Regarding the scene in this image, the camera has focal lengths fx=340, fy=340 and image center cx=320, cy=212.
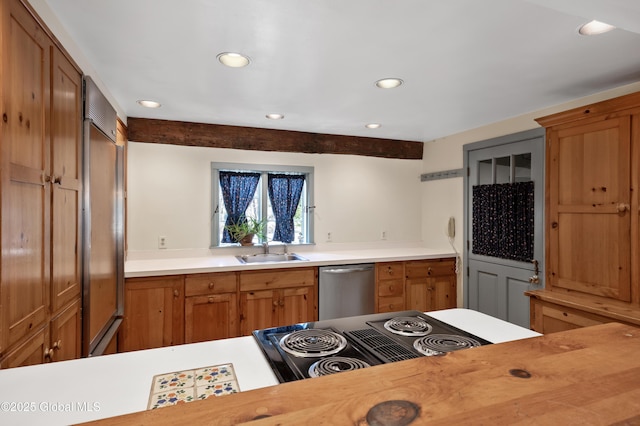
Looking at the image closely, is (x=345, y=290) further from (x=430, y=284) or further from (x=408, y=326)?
(x=408, y=326)

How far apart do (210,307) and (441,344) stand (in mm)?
2278

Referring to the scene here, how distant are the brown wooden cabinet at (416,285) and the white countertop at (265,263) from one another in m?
0.09

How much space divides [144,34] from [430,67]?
5.28ft

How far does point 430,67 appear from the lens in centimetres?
210

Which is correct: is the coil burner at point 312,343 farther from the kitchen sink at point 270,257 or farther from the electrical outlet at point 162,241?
the electrical outlet at point 162,241

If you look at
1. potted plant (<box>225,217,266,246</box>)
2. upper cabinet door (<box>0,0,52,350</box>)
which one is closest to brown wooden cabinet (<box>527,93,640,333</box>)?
potted plant (<box>225,217,266,246</box>)

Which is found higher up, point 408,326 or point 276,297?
point 408,326

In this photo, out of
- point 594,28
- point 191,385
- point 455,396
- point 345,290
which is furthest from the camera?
point 345,290

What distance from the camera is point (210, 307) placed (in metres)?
2.92

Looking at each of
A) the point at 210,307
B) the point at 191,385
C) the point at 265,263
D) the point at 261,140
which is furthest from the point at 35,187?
the point at 261,140

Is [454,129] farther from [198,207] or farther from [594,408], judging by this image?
[594,408]

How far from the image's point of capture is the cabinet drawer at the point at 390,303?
11.7 ft

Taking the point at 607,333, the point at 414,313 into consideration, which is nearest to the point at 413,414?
the point at 607,333

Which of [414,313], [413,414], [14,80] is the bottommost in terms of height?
[414,313]
